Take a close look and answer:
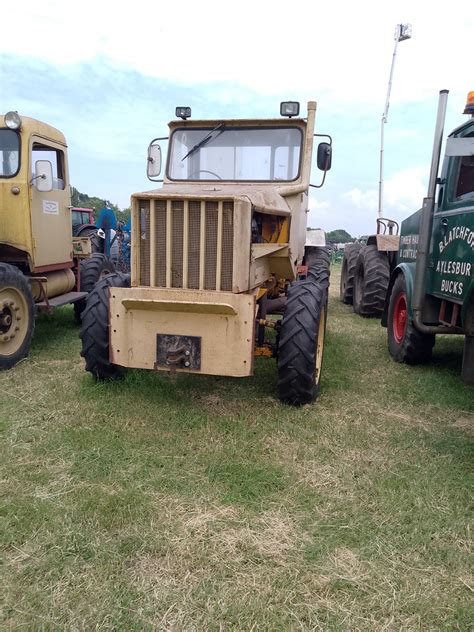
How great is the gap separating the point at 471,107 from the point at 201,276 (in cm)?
268

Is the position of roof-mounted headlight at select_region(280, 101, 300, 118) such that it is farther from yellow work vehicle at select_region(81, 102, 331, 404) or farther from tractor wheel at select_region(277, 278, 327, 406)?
tractor wheel at select_region(277, 278, 327, 406)

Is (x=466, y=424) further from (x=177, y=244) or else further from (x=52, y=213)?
(x=52, y=213)

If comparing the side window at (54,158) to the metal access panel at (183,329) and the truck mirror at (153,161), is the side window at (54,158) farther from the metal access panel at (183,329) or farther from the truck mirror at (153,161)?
the metal access panel at (183,329)

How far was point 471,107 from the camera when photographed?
428 centimetres

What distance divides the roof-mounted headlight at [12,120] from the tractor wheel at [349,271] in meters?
6.27

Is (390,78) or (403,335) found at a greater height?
(390,78)

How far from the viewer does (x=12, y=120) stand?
560cm

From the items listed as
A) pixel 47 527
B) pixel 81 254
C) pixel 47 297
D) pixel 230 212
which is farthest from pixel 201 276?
pixel 81 254

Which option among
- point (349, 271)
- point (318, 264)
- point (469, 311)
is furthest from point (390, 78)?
point (469, 311)

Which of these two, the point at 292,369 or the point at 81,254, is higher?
the point at 81,254

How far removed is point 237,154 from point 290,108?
0.71m

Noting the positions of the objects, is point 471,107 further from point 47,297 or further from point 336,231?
point 336,231

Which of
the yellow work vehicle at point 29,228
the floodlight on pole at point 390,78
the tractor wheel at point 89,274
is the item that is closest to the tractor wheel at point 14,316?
the yellow work vehicle at point 29,228

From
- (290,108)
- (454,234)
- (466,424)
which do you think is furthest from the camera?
(290,108)
